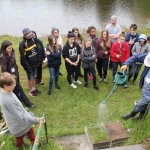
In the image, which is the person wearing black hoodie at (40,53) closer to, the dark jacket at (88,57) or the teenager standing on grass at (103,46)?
the dark jacket at (88,57)

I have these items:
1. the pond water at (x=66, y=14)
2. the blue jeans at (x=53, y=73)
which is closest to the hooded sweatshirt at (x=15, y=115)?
the blue jeans at (x=53, y=73)

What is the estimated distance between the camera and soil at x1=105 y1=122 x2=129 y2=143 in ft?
13.3

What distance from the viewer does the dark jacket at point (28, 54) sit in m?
5.40

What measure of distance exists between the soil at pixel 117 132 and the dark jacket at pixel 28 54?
8.55ft

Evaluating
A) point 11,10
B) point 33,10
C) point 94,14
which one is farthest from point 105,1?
point 11,10

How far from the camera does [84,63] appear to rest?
6.25 meters

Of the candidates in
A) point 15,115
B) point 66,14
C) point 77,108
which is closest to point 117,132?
point 77,108

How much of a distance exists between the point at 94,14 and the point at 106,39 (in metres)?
15.1

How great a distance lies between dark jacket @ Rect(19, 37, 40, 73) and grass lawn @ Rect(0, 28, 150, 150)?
3.25 ft

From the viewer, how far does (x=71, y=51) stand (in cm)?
611

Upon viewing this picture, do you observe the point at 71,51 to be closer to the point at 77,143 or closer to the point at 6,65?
the point at 6,65

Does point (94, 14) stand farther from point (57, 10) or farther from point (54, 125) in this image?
point (54, 125)

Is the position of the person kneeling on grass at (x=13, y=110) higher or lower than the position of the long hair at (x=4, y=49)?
lower

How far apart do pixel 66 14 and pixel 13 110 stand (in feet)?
62.2
